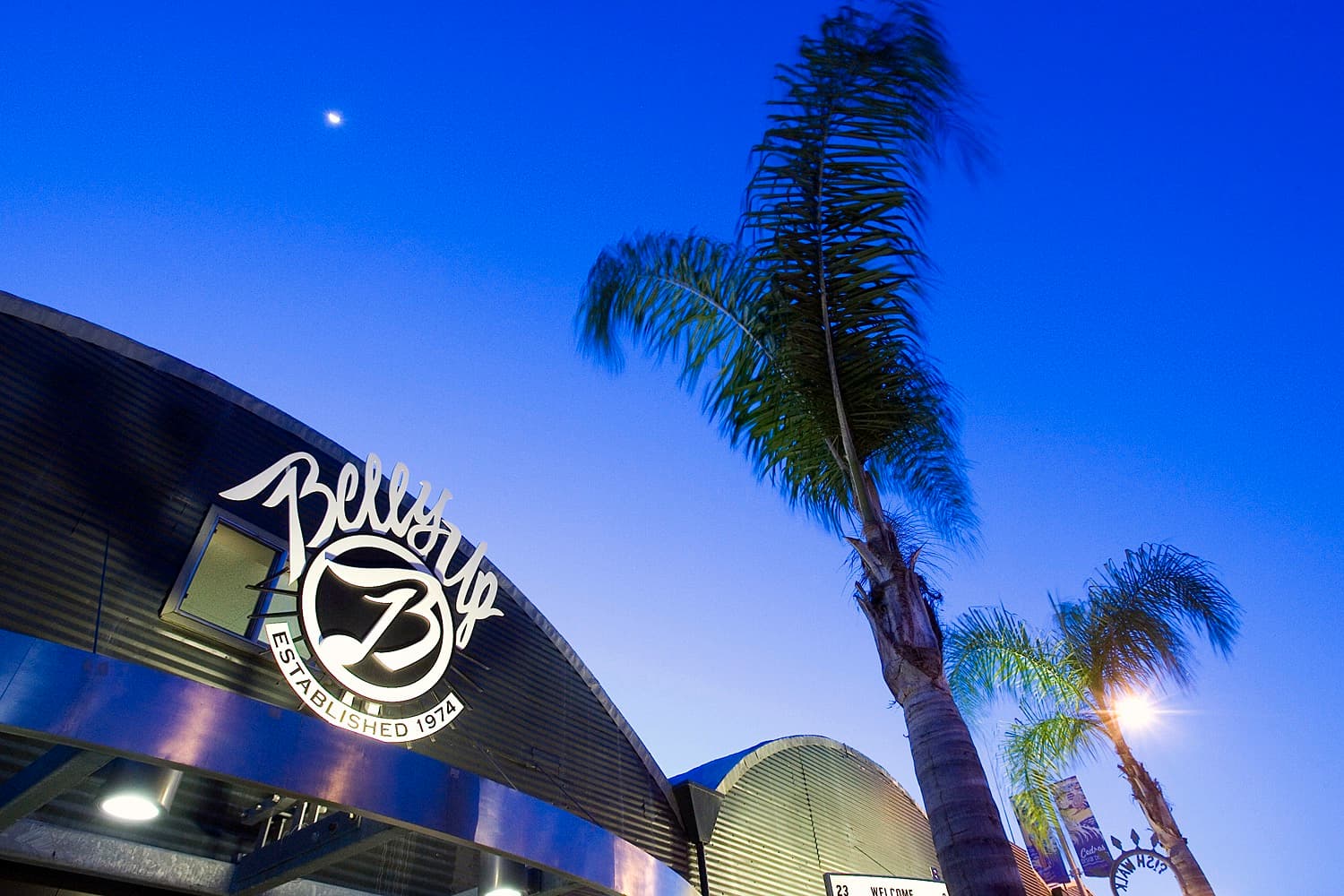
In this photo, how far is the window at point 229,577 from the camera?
9328 millimetres

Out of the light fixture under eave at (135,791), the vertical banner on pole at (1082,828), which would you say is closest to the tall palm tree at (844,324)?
the light fixture under eave at (135,791)

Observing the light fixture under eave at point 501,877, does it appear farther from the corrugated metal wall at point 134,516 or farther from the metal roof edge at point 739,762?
the metal roof edge at point 739,762

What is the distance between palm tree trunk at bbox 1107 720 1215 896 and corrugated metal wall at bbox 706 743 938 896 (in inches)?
217

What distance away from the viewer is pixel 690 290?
11.3 m

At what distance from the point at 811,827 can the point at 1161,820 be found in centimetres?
627

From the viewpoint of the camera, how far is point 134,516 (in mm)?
9203

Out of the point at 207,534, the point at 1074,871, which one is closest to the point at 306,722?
the point at 207,534

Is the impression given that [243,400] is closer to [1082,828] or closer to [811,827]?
[811,827]

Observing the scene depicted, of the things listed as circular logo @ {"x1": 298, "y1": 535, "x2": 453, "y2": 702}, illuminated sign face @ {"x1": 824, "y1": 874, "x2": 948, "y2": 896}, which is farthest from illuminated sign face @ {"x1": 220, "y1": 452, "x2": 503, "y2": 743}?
illuminated sign face @ {"x1": 824, "y1": 874, "x2": 948, "y2": 896}

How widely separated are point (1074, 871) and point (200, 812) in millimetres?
22599

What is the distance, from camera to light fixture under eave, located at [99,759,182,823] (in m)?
7.17

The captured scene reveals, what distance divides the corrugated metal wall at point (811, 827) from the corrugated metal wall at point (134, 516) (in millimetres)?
3727

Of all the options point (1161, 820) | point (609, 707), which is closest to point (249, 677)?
point (609, 707)

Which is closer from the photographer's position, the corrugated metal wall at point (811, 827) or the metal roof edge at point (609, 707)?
the metal roof edge at point (609, 707)
